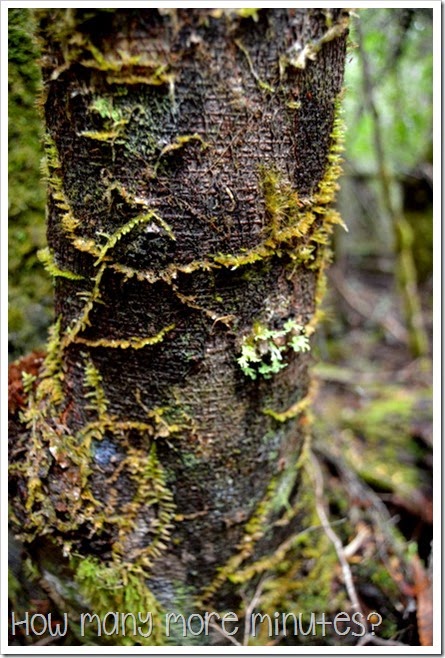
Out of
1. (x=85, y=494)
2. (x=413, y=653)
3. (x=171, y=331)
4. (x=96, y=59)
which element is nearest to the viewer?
(x=96, y=59)

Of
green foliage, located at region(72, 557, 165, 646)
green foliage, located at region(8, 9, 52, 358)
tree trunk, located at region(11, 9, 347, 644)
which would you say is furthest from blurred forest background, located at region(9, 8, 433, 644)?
green foliage, located at region(72, 557, 165, 646)

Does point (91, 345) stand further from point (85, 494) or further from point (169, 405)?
point (85, 494)

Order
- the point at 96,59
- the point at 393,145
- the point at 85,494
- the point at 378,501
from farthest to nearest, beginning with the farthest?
the point at 393,145 → the point at 378,501 → the point at 85,494 → the point at 96,59

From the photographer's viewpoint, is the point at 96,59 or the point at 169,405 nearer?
the point at 96,59

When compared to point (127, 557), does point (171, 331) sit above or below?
above

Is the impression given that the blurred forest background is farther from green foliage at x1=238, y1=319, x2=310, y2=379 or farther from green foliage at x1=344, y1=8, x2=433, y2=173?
green foliage at x1=238, y1=319, x2=310, y2=379

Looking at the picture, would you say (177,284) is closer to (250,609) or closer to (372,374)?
(250,609)

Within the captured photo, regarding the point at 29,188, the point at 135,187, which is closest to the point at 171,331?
the point at 135,187

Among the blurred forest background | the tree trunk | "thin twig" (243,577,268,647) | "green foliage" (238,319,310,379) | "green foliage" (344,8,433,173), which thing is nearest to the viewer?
the tree trunk

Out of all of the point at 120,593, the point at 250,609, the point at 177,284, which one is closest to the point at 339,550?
the point at 250,609
